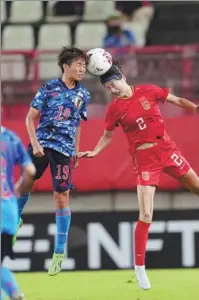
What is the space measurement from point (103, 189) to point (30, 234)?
45.2 inches

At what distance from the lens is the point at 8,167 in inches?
351

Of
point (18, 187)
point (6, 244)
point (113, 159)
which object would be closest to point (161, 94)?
point (18, 187)

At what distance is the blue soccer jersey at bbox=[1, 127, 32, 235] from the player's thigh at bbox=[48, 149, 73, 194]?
247cm

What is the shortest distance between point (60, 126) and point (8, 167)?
2478 millimetres

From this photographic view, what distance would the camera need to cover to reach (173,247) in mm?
14820

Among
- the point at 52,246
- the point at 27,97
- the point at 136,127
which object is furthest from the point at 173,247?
the point at 136,127

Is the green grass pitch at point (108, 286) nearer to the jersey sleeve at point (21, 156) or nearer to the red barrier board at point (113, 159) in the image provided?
the red barrier board at point (113, 159)

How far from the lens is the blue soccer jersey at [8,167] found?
29.2ft

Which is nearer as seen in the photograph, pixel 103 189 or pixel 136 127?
pixel 136 127

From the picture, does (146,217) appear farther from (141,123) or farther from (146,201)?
(141,123)

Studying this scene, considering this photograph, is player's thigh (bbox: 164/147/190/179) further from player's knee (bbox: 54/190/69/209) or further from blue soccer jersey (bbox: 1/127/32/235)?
blue soccer jersey (bbox: 1/127/32/235)

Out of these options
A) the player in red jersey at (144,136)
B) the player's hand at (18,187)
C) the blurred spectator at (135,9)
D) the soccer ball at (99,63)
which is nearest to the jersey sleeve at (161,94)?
the player in red jersey at (144,136)

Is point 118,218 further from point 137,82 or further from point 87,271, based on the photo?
point 137,82

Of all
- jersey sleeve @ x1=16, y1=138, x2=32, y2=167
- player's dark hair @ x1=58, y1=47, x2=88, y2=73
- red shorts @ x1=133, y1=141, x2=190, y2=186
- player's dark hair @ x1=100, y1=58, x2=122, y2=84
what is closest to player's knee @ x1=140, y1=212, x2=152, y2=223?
red shorts @ x1=133, y1=141, x2=190, y2=186
